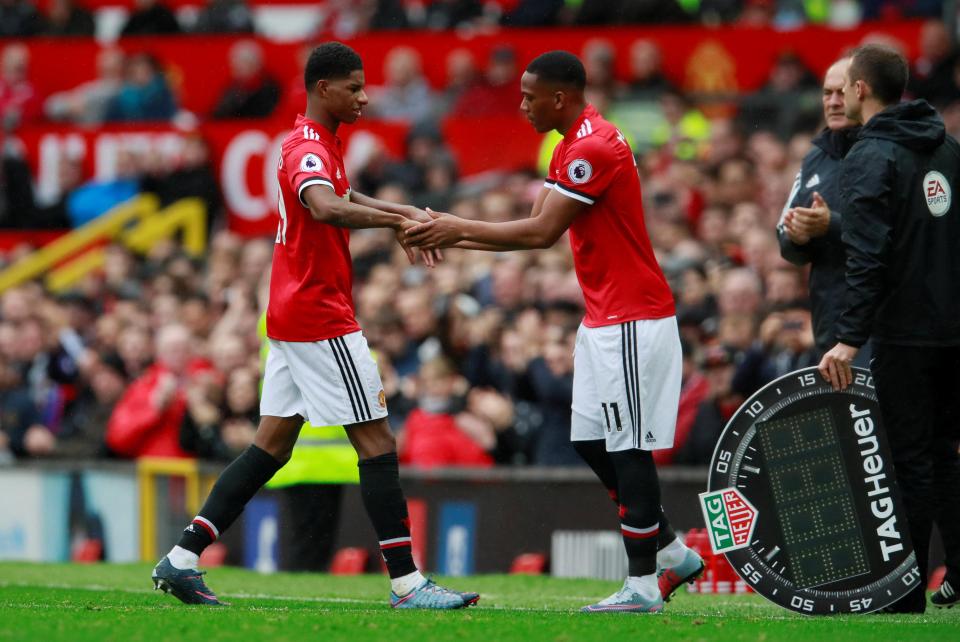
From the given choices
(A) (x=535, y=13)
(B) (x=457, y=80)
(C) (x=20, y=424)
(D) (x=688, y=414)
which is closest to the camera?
(D) (x=688, y=414)

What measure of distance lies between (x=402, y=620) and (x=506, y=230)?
173 cm

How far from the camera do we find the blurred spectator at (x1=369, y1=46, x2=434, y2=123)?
17.4 m

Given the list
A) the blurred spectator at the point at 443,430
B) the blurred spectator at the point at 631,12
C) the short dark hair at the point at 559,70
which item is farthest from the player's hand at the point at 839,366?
the blurred spectator at the point at 631,12

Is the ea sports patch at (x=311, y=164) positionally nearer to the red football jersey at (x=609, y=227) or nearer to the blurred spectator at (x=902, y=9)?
the red football jersey at (x=609, y=227)

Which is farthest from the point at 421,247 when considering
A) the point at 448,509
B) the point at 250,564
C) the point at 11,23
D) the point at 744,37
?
the point at 11,23

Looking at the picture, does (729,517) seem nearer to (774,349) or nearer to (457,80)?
(774,349)

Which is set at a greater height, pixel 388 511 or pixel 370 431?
pixel 370 431

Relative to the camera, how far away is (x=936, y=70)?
1450cm

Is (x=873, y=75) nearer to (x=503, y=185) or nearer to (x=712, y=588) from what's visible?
(x=712, y=588)

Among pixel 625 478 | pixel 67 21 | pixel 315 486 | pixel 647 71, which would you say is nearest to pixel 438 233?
pixel 625 478

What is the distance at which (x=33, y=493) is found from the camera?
13.8 metres

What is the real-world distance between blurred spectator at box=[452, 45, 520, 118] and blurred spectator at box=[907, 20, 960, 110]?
386 centimetres

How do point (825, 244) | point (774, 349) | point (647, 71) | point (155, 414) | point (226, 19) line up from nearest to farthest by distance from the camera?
point (825, 244) < point (774, 349) < point (155, 414) < point (647, 71) < point (226, 19)

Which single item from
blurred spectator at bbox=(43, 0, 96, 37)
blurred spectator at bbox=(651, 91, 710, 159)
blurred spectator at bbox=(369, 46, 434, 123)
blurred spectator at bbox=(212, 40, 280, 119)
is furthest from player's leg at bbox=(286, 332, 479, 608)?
blurred spectator at bbox=(43, 0, 96, 37)
